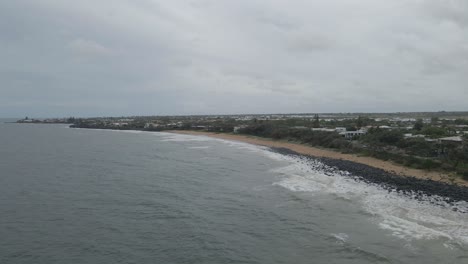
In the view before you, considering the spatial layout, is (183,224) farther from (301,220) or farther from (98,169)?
(98,169)

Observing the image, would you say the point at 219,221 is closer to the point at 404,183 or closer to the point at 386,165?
the point at 404,183

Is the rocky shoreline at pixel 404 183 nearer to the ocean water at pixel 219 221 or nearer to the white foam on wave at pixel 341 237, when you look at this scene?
the ocean water at pixel 219 221

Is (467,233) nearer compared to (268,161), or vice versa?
(467,233)

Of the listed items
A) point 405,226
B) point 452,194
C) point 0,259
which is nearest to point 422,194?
point 452,194

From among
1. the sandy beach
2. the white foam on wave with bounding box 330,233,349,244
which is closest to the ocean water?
the white foam on wave with bounding box 330,233,349,244

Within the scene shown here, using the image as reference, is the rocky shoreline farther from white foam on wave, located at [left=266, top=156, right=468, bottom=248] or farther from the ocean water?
the ocean water
